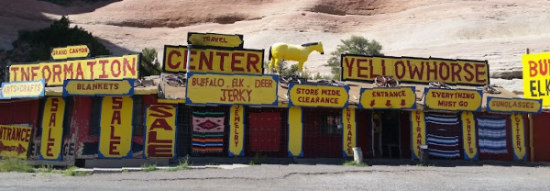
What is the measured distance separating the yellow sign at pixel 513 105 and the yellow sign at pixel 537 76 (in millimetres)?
2239

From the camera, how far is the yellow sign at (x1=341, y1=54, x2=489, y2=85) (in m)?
23.4

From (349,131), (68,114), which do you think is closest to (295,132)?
(349,131)

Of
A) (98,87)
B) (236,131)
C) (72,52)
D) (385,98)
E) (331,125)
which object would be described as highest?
(72,52)

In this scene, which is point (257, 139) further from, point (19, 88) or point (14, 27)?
point (14, 27)

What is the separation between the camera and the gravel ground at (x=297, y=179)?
37.8 feet

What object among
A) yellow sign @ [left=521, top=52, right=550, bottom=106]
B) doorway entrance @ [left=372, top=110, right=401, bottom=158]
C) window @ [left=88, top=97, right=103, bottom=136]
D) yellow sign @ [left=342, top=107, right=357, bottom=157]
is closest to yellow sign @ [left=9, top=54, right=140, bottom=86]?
window @ [left=88, top=97, right=103, bottom=136]

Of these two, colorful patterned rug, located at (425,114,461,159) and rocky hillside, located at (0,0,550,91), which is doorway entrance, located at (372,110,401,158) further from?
rocky hillside, located at (0,0,550,91)

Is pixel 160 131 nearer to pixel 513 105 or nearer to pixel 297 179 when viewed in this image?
pixel 297 179

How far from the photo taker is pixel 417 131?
19.4m

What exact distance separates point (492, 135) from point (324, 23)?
5845cm

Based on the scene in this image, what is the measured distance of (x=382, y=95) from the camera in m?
19.0

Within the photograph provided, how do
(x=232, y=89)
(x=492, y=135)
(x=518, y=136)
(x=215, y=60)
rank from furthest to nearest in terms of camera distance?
(x=215, y=60) < (x=518, y=136) < (x=492, y=135) < (x=232, y=89)

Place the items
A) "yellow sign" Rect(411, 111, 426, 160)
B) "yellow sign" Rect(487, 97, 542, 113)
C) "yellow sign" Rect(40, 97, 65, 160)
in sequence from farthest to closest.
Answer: "yellow sign" Rect(487, 97, 542, 113) → "yellow sign" Rect(411, 111, 426, 160) → "yellow sign" Rect(40, 97, 65, 160)

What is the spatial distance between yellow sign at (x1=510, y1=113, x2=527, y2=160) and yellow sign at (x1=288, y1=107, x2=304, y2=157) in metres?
9.24
